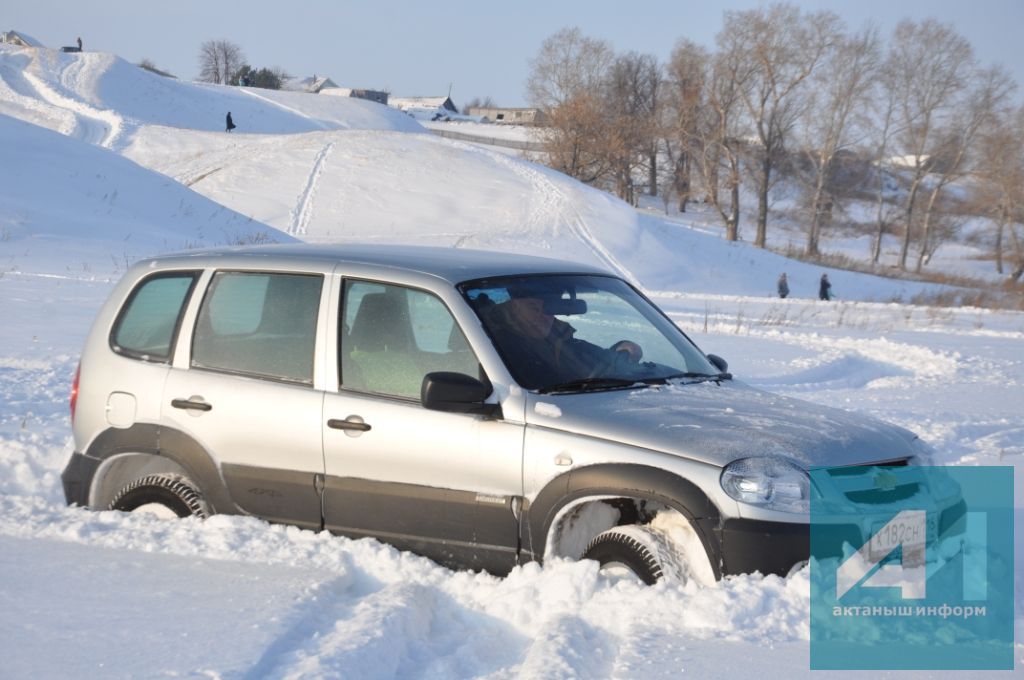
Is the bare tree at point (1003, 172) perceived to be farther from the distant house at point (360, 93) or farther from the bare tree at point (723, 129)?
the distant house at point (360, 93)

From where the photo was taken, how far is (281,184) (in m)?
47.5

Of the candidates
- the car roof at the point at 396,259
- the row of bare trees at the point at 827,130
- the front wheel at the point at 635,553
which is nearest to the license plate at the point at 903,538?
the front wheel at the point at 635,553

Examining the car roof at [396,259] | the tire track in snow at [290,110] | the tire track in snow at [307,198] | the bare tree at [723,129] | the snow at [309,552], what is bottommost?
the snow at [309,552]

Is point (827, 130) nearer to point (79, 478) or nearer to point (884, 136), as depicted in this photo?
point (884, 136)

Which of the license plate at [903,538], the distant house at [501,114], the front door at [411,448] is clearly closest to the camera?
the license plate at [903,538]

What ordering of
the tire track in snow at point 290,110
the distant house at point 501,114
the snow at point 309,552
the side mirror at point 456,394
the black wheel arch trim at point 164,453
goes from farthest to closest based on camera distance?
the distant house at point 501,114
the tire track in snow at point 290,110
the black wheel arch trim at point 164,453
the side mirror at point 456,394
the snow at point 309,552

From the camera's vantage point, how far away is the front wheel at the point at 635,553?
4438 mm

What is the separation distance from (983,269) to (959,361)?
55.2 meters

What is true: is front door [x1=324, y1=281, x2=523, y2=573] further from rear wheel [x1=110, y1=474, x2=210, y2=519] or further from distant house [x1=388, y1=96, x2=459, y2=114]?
distant house [x1=388, y1=96, x2=459, y2=114]

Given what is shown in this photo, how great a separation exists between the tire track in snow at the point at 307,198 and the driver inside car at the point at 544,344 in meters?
35.9

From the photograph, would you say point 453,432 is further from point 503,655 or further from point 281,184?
point 281,184

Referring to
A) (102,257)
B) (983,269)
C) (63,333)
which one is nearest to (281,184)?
(102,257)

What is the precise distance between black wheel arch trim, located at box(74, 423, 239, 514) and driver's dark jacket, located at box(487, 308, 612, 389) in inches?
64.4

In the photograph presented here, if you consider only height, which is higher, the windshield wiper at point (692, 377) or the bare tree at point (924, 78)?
the bare tree at point (924, 78)
